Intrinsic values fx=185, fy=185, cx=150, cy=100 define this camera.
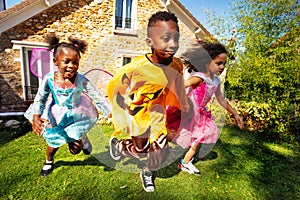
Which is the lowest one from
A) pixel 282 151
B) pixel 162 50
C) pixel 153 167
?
pixel 282 151

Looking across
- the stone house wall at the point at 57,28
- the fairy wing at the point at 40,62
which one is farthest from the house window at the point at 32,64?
the stone house wall at the point at 57,28

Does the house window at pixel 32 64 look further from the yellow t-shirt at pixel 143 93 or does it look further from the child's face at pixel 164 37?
the child's face at pixel 164 37

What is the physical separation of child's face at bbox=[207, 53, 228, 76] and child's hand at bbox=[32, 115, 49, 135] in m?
2.00

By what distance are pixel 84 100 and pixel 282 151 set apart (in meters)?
4.40

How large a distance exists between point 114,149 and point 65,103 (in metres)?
0.94

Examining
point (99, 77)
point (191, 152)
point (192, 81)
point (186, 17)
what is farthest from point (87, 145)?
point (186, 17)

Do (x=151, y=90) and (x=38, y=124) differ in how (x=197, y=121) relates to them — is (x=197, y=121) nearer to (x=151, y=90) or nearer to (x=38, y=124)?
(x=151, y=90)

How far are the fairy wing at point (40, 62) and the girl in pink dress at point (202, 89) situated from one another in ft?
17.1

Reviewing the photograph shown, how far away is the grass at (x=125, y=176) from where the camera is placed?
7.39 feet

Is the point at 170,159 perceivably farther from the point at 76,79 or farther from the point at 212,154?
the point at 76,79

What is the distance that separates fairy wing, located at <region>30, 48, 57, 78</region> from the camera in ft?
19.6

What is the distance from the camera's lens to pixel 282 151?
418 cm

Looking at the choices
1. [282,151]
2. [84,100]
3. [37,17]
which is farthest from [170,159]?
[37,17]

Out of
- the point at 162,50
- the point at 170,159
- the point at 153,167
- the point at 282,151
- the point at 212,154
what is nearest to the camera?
the point at 162,50
